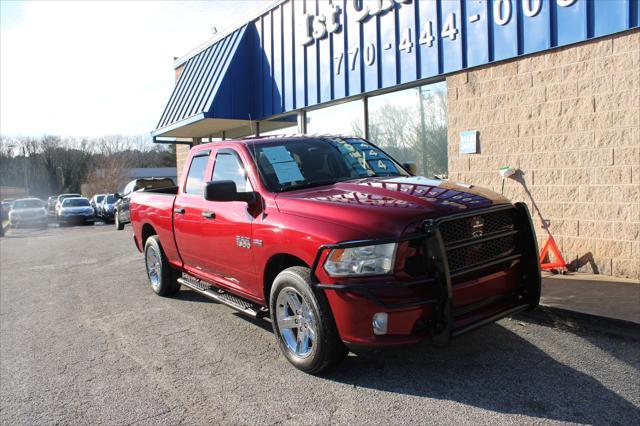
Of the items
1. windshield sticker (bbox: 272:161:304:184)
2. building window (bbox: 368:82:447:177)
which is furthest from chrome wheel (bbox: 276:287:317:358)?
building window (bbox: 368:82:447:177)

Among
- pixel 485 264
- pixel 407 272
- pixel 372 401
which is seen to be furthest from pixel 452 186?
pixel 372 401

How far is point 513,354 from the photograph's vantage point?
13.7ft

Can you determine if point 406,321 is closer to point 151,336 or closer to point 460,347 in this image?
point 460,347

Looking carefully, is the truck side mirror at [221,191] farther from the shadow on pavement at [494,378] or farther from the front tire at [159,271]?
the front tire at [159,271]

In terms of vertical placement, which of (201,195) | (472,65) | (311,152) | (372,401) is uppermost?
(472,65)

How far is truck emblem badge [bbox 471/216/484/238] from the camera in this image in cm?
366

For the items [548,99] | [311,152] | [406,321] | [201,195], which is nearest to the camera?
[406,321]

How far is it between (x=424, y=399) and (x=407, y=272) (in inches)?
35.3

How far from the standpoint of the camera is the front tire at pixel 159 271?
6539 mm

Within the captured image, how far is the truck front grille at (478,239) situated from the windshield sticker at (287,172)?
1.61m

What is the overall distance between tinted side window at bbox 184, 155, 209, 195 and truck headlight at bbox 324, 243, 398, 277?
99.8 inches

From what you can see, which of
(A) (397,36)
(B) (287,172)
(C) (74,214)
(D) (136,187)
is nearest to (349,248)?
(B) (287,172)

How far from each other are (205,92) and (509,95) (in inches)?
341

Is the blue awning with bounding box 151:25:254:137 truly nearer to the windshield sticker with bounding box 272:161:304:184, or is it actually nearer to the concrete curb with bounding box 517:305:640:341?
the windshield sticker with bounding box 272:161:304:184
